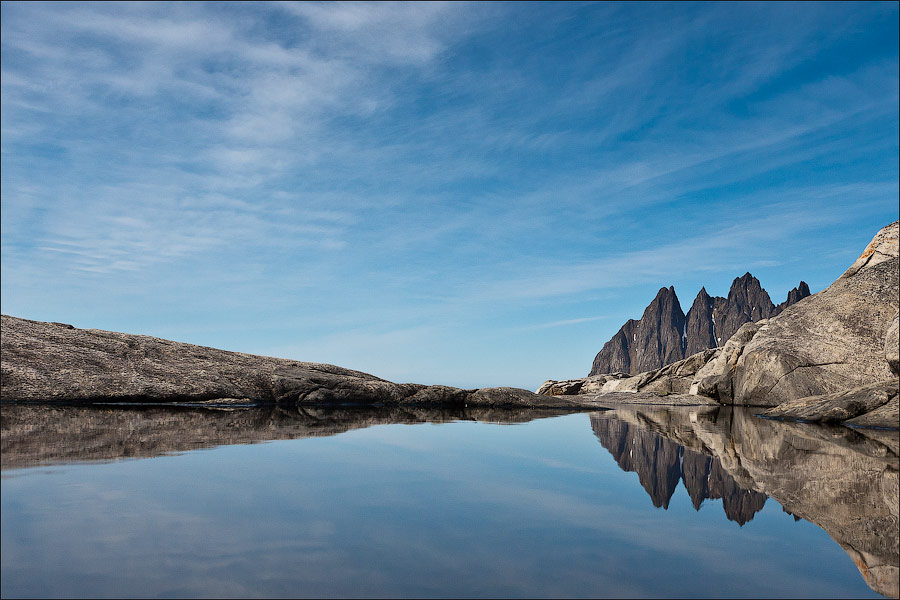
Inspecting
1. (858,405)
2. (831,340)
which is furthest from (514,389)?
(831,340)

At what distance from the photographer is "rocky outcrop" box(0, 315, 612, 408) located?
47.5 ft

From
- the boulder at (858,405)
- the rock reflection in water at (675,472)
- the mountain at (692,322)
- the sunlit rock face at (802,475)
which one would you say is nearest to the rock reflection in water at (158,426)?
the rock reflection in water at (675,472)

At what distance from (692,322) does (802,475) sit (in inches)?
7962

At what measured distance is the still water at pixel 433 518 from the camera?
3.39 meters

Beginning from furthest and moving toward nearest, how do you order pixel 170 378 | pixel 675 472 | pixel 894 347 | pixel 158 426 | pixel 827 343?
pixel 827 343 < pixel 170 378 < pixel 894 347 < pixel 158 426 < pixel 675 472

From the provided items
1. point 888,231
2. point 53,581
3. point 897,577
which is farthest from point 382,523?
point 888,231

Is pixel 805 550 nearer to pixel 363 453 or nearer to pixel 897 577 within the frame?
pixel 897 577

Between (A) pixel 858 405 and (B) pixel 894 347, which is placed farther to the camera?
(B) pixel 894 347

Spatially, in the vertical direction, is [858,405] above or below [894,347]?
below

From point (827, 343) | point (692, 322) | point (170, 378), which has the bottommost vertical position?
point (170, 378)

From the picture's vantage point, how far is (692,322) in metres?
193

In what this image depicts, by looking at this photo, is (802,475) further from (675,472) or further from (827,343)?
(827,343)

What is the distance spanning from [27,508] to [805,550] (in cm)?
593

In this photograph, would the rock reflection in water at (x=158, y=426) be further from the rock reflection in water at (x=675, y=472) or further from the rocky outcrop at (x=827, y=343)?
the rocky outcrop at (x=827, y=343)
